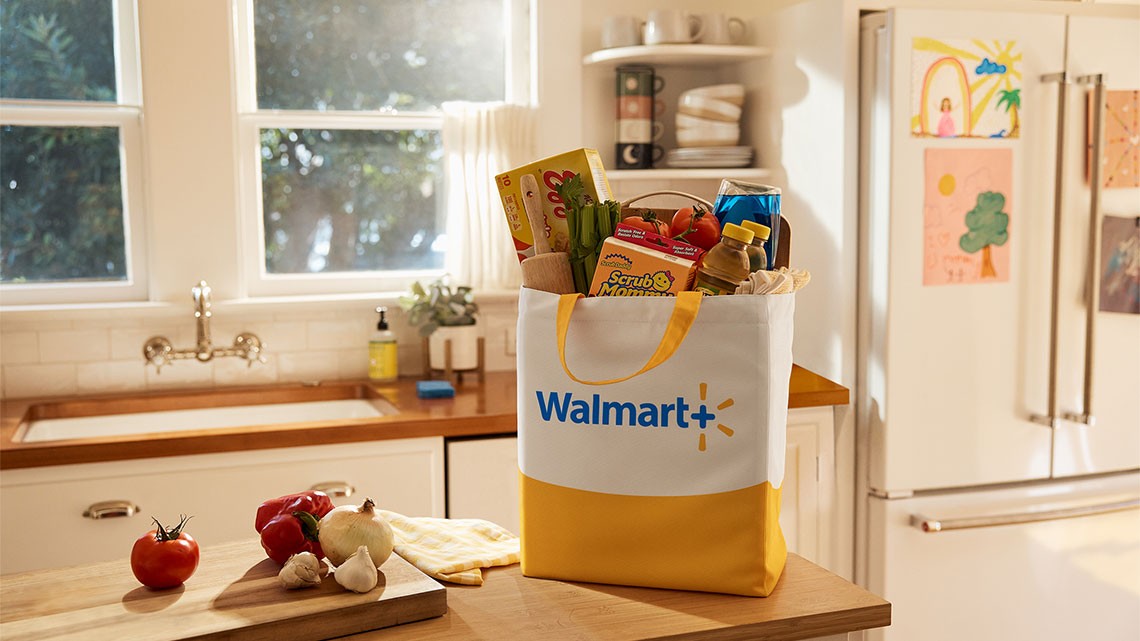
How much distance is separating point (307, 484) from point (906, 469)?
4.81 ft

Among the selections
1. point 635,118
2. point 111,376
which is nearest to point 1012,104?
point 635,118

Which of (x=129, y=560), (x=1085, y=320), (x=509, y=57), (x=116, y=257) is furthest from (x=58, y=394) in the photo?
(x=1085, y=320)

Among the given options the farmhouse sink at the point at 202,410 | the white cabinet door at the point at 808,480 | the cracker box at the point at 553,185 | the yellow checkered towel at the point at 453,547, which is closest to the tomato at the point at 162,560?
the yellow checkered towel at the point at 453,547

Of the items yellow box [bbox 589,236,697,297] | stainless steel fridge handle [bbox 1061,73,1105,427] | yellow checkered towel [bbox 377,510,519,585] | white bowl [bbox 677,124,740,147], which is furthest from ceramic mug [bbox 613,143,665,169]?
yellow box [bbox 589,236,697,297]

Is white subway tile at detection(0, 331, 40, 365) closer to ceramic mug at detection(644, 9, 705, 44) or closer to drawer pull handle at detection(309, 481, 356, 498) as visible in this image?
drawer pull handle at detection(309, 481, 356, 498)

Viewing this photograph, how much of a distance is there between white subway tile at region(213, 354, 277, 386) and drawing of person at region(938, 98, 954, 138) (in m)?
1.88

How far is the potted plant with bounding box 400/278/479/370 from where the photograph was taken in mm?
2838

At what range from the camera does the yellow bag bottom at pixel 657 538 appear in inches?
44.0

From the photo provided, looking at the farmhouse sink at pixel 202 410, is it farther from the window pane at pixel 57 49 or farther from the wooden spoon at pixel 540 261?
the wooden spoon at pixel 540 261

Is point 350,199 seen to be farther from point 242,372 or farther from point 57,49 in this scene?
point 57,49

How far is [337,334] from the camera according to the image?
2.98m

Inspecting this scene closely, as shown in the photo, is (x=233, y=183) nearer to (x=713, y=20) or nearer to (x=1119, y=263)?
(x=713, y=20)

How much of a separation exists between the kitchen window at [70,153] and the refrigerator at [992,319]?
76.8 inches

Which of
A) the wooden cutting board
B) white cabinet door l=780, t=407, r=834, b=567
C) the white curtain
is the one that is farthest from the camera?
the white curtain
